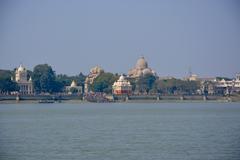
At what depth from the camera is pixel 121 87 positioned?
16762cm

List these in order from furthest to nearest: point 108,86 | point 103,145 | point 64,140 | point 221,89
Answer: point 221,89
point 108,86
point 64,140
point 103,145

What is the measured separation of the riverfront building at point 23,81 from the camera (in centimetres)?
15886

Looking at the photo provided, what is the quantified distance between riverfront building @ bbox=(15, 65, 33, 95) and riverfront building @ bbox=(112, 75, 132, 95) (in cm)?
1719

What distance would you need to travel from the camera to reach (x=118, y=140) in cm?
3997

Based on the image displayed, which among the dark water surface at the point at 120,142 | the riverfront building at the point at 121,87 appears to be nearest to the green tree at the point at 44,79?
the riverfront building at the point at 121,87

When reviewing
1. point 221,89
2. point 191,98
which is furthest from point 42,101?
point 221,89

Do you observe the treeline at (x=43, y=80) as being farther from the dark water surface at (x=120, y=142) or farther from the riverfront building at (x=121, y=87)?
the dark water surface at (x=120, y=142)

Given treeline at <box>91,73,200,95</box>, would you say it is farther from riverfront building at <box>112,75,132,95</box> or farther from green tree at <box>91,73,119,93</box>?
riverfront building at <box>112,75,132,95</box>

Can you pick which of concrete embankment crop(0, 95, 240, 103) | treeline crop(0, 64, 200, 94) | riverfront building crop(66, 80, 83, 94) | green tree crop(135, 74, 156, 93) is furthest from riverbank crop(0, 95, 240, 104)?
riverfront building crop(66, 80, 83, 94)

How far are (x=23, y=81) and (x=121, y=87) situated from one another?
64.9ft

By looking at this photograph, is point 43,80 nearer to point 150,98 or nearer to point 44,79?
point 44,79

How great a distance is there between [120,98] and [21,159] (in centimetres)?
12025

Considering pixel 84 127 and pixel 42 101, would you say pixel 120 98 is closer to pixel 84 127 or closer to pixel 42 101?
pixel 42 101

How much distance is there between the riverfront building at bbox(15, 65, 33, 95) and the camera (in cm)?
15886
